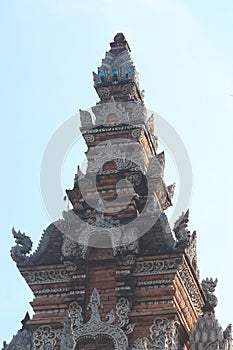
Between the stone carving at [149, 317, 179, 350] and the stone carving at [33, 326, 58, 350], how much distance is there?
1872mm

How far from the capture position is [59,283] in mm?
21812

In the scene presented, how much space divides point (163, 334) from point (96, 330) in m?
1.26

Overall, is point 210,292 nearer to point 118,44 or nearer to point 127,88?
point 127,88

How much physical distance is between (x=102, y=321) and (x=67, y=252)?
68.2 inches

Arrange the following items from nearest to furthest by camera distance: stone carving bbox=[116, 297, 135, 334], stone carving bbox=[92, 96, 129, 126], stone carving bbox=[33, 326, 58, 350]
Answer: stone carving bbox=[116, 297, 135, 334], stone carving bbox=[33, 326, 58, 350], stone carving bbox=[92, 96, 129, 126]

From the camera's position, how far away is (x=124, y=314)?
21016 mm

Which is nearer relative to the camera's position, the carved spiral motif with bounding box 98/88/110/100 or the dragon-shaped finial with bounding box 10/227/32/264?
the dragon-shaped finial with bounding box 10/227/32/264

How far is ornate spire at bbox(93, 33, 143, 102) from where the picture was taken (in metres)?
25.6

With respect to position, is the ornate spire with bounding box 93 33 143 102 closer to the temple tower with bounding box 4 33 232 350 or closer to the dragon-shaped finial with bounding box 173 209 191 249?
the temple tower with bounding box 4 33 232 350

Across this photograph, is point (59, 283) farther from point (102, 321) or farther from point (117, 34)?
point (117, 34)

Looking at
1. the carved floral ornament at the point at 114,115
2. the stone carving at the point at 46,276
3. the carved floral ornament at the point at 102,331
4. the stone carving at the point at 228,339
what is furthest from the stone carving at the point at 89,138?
the stone carving at the point at 228,339

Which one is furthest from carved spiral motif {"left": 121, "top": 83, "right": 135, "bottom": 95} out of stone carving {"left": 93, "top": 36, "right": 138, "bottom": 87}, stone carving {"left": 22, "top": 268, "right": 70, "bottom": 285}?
stone carving {"left": 22, "top": 268, "right": 70, "bottom": 285}

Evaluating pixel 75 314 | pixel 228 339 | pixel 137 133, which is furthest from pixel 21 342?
pixel 137 133

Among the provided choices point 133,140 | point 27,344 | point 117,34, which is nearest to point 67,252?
point 27,344
